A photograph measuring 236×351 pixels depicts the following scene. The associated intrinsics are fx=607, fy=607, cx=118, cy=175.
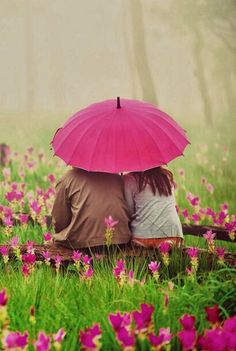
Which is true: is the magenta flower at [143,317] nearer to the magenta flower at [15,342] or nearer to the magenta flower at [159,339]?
the magenta flower at [159,339]

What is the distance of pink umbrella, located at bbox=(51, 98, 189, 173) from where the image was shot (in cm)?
385

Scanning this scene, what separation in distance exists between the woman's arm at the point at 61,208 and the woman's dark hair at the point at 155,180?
19.1 inches

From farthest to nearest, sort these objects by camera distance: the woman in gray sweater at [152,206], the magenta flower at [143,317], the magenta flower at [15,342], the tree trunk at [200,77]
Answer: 1. the tree trunk at [200,77]
2. the woman in gray sweater at [152,206]
3. the magenta flower at [143,317]
4. the magenta flower at [15,342]

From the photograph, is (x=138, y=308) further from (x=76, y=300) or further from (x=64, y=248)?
(x=64, y=248)

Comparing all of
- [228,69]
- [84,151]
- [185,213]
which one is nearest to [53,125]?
[228,69]

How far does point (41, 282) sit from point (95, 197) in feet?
2.79

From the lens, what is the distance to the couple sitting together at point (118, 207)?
3.93 m

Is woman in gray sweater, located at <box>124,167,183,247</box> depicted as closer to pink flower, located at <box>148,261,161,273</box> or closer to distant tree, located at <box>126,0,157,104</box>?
pink flower, located at <box>148,261,161,273</box>

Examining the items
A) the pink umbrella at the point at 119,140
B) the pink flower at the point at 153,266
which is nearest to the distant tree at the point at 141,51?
the pink umbrella at the point at 119,140

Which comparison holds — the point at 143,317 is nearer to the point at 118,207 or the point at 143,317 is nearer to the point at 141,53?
the point at 118,207

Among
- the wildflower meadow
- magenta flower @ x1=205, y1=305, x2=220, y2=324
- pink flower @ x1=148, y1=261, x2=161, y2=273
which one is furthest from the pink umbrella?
magenta flower @ x1=205, y1=305, x2=220, y2=324

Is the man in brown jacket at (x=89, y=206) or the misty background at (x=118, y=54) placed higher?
the misty background at (x=118, y=54)

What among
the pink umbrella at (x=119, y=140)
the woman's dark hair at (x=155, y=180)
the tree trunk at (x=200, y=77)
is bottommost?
the woman's dark hair at (x=155, y=180)

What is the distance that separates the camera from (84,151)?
3910mm
